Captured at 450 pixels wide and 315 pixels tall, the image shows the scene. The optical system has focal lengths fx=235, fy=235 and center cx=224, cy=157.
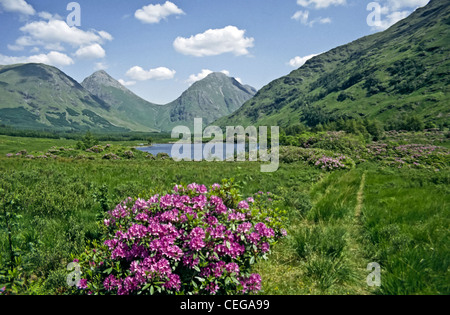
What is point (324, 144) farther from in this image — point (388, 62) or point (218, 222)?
point (388, 62)

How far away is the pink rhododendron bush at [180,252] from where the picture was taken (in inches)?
132

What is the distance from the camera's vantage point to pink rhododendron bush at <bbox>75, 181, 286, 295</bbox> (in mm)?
3350


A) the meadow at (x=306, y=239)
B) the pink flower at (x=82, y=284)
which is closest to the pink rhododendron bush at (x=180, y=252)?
the pink flower at (x=82, y=284)

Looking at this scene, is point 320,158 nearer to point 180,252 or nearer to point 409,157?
point 409,157

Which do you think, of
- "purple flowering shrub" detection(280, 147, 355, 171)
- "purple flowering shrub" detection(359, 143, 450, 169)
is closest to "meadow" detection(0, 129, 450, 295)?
"purple flowering shrub" detection(280, 147, 355, 171)

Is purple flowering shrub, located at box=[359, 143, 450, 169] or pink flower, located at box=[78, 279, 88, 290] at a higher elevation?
purple flowering shrub, located at box=[359, 143, 450, 169]

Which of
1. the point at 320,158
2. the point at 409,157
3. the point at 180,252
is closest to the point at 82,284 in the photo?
the point at 180,252

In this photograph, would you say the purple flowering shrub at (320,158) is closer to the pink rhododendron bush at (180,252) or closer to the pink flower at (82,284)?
the pink rhododendron bush at (180,252)

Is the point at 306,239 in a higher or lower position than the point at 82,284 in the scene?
lower

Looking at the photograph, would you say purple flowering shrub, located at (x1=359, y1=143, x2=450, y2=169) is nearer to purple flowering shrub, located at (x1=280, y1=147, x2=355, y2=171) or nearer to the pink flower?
purple flowering shrub, located at (x1=280, y1=147, x2=355, y2=171)

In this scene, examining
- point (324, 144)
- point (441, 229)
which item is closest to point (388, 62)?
point (324, 144)

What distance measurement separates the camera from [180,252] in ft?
11.1

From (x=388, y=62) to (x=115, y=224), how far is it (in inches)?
9098
